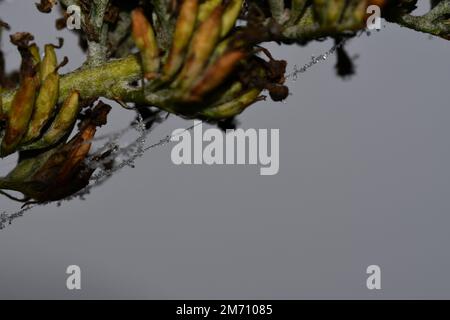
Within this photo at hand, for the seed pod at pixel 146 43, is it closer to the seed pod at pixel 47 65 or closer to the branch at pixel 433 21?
the seed pod at pixel 47 65

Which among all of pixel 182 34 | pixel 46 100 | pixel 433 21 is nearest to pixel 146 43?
pixel 182 34

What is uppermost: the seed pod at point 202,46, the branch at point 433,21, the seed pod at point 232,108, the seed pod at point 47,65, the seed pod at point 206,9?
the branch at point 433,21

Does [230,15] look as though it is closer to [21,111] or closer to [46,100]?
[46,100]

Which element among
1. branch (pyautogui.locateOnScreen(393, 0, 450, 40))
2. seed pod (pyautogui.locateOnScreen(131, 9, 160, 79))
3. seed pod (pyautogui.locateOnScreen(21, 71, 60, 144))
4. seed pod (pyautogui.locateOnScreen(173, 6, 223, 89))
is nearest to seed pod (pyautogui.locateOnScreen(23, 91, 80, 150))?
seed pod (pyautogui.locateOnScreen(21, 71, 60, 144))

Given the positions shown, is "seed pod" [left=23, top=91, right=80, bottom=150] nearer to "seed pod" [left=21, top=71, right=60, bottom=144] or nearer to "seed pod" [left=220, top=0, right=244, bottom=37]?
"seed pod" [left=21, top=71, right=60, bottom=144]

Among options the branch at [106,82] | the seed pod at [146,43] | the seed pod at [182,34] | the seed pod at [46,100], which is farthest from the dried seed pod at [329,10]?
the seed pod at [46,100]

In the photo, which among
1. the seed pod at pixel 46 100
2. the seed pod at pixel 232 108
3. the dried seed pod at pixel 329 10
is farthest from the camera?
the seed pod at pixel 46 100
